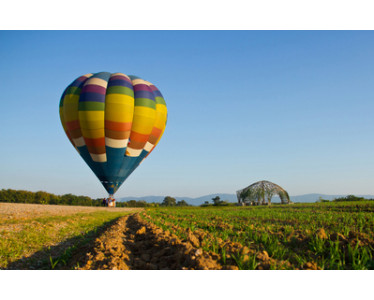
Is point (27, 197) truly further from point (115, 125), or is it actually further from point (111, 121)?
point (115, 125)

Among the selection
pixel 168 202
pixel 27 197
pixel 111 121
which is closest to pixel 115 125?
pixel 111 121

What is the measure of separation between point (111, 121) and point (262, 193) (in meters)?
32.5

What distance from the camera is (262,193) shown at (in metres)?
43.9

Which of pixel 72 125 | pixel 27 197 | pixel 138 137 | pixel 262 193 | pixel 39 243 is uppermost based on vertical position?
pixel 72 125

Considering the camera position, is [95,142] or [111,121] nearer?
[111,121]

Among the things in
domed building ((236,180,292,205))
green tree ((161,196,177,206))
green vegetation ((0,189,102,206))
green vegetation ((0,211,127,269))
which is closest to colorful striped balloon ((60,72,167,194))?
green vegetation ((0,211,127,269))

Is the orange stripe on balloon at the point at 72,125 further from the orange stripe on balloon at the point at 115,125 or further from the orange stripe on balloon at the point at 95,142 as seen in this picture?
the orange stripe on balloon at the point at 115,125

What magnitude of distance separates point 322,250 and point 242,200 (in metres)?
43.4

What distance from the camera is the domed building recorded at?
4341 cm

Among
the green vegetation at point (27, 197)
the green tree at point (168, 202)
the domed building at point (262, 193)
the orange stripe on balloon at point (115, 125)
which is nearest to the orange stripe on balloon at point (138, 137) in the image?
the orange stripe on balloon at point (115, 125)

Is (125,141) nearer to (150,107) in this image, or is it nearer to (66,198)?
(150,107)

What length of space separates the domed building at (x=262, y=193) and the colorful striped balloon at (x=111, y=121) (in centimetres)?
2682

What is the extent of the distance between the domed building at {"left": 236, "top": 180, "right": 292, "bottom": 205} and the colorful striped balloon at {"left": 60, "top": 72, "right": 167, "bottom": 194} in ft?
88.0

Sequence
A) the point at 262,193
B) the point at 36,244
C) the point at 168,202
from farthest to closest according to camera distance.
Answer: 1. the point at 168,202
2. the point at 262,193
3. the point at 36,244
